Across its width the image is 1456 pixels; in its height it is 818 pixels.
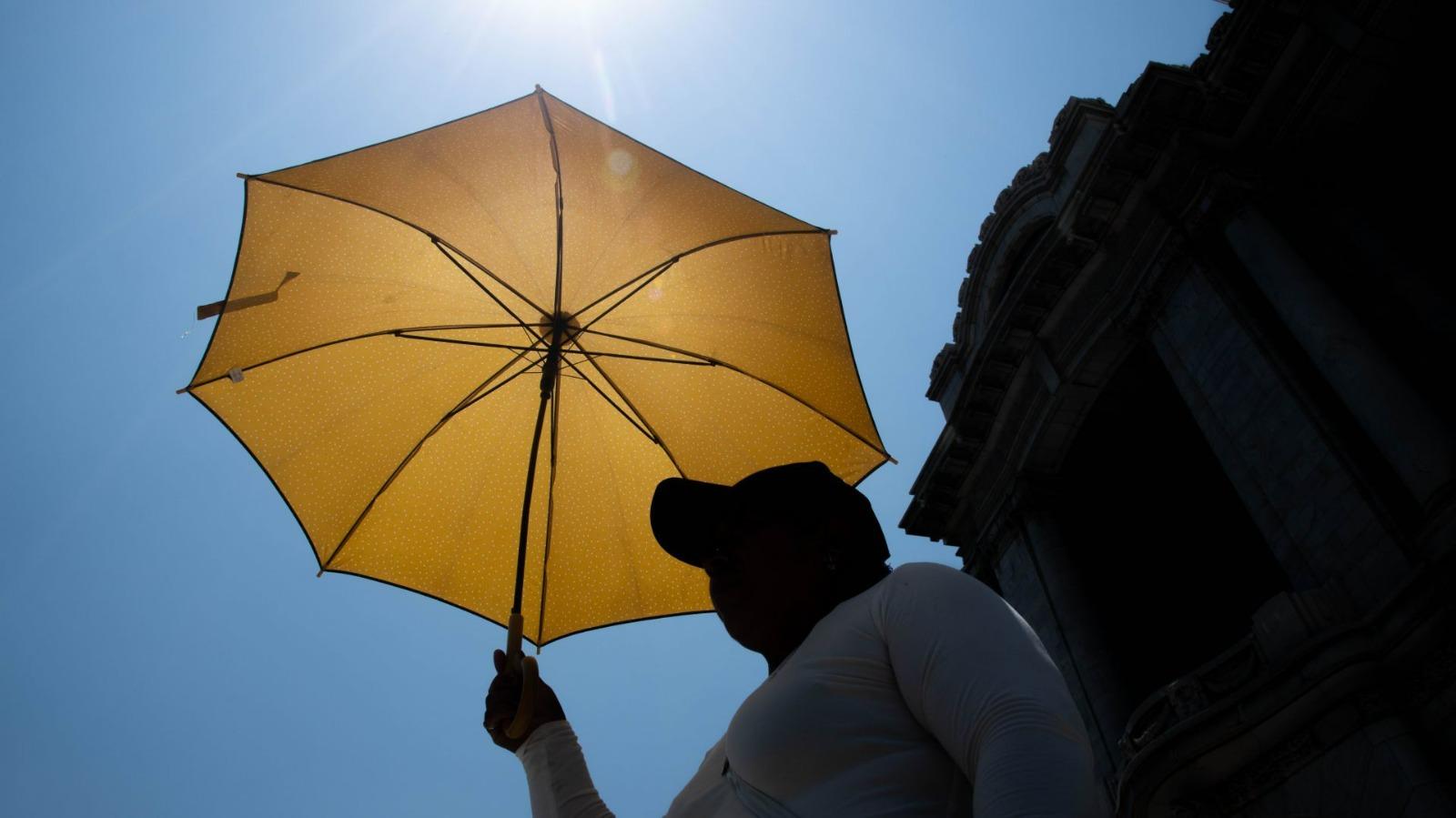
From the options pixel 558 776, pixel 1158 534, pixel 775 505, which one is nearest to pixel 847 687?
pixel 775 505

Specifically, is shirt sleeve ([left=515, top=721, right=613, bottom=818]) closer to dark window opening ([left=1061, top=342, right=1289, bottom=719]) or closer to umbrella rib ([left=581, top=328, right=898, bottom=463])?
umbrella rib ([left=581, top=328, right=898, bottom=463])

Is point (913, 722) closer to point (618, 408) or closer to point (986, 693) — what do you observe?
Result: point (986, 693)

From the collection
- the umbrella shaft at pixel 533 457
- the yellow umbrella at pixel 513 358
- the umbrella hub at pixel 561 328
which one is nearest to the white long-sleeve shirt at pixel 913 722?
the umbrella shaft at pixel 533 457

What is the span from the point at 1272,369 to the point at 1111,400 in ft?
17.3

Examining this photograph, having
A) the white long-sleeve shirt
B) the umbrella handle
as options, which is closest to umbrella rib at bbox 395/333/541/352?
the umbrella handle

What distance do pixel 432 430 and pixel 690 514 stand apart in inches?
102

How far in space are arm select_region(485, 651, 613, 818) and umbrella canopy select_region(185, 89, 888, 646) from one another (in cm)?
166

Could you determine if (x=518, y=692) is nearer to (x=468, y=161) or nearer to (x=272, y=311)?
(x=272, y=311)

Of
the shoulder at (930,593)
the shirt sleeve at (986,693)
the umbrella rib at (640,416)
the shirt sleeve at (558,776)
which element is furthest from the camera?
the umbrella rib at (640,416)

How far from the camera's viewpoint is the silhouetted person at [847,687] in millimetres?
1808

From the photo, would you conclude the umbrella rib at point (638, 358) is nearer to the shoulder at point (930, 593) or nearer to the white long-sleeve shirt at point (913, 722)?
the white long-sleeve shirt at point (913, 722)

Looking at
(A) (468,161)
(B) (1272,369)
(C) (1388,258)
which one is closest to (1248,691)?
(B) (1272,369)

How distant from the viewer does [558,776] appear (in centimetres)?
297

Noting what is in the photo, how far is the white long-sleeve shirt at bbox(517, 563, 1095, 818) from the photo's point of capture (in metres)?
1.75
